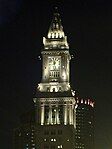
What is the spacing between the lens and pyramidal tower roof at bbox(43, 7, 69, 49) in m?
123

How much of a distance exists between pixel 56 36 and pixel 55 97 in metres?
13.3

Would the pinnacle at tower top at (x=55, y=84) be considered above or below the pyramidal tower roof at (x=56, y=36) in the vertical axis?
below

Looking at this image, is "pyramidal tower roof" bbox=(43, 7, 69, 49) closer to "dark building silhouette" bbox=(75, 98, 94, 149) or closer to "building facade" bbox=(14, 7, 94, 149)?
"building facade" bbox=(14, 7, 94, 149)

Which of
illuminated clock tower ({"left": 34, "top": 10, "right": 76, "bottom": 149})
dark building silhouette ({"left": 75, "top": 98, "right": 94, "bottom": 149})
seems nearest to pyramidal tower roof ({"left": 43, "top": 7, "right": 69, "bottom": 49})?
illuminated clock tower ({"left": 34, "top": 10, "right": 76, "bottom": 149})

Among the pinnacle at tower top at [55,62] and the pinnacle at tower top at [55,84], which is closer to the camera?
the pinnacle at tower top at [55,84]

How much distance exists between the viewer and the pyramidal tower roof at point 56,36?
403 feet

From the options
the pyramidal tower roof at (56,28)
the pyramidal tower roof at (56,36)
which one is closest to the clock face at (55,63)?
the pyramidal tower roof at (56,36)

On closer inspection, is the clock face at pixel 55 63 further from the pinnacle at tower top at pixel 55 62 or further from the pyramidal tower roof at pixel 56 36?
the pyramidal tower roof at pixel 56 36

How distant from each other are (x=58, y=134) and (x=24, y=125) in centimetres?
5490

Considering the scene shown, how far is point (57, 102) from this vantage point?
11931 cm

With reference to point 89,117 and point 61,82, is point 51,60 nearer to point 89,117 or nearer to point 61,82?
point 61,82

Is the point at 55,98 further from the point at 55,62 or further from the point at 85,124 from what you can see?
the point at 85,124

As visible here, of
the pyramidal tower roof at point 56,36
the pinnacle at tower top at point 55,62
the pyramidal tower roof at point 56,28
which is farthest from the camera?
the pyramidal tower roof at point 56,28

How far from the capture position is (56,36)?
124062 mm
